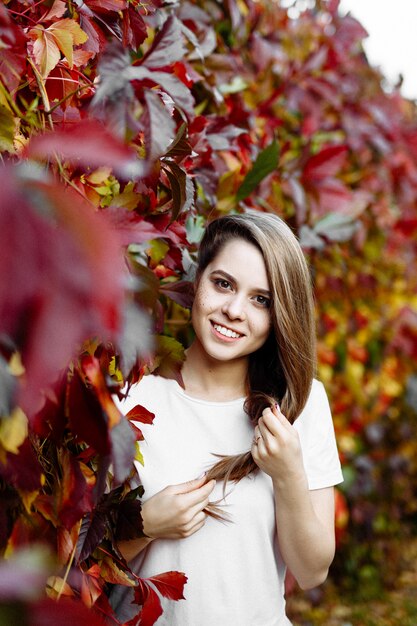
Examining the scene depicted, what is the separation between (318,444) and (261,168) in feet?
2.14

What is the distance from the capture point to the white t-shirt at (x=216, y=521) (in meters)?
1.40

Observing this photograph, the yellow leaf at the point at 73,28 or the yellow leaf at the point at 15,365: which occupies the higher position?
the yellow leaf at the point at 73,28

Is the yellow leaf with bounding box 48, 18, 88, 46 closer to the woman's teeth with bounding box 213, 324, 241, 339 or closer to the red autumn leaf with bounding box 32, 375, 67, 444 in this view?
the red autumn leaf with bounding box 32, 375, 67, 444

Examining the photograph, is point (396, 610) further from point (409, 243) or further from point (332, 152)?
point (332, 152)

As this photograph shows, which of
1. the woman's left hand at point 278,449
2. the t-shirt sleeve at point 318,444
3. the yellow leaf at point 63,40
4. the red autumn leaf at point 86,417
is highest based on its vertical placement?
the yellow leaf at point 63,40

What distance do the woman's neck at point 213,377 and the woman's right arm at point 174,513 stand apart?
22cm

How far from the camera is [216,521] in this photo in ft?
4.63

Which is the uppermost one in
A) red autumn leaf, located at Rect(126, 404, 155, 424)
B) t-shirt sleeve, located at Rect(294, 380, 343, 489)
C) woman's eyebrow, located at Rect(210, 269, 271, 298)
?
woman's eyebrow, located at Rect(210, 269, 271, 298)

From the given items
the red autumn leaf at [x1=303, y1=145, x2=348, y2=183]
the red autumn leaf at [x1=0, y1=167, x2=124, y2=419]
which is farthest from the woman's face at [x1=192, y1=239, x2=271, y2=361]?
the red autumn leaf at [x1=0, y1=167, x2=124, y2=419]

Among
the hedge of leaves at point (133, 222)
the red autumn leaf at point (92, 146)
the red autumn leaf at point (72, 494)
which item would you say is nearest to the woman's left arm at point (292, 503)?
the hedge of leaves at point (133, 222)

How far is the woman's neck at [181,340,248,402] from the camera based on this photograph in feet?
5.00

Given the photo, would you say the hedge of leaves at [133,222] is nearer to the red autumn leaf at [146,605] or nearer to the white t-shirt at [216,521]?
the red autumn leaf at [146,605]

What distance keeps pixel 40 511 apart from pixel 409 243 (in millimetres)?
2654

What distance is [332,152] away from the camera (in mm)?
2121
